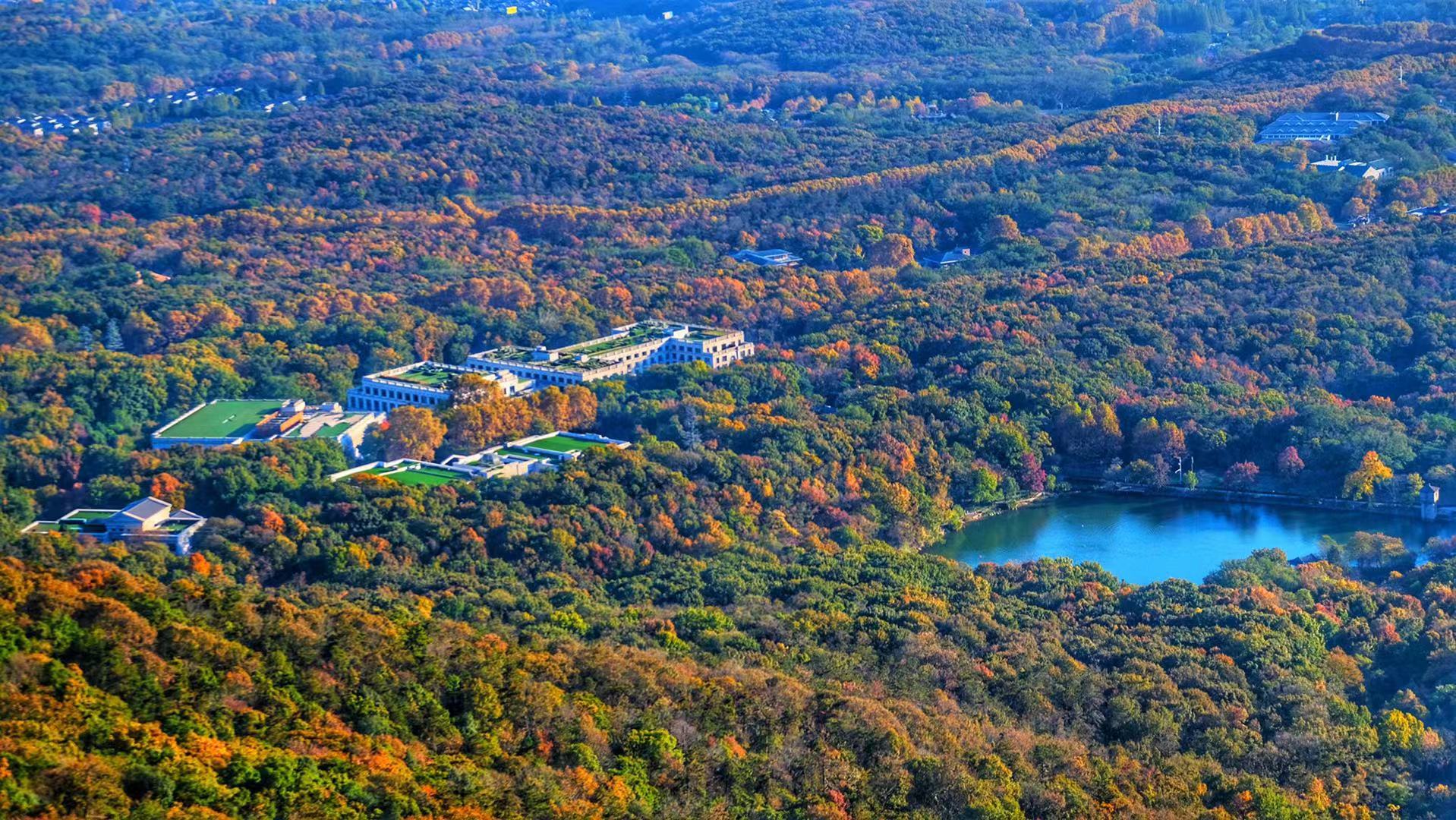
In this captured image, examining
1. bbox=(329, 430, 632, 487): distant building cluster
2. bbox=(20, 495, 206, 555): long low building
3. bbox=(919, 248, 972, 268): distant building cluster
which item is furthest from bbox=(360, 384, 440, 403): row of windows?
bbox=(919, 248, 972, 268): distant building cluster

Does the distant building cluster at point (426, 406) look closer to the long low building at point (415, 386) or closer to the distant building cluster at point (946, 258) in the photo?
the long low building at point (415, 386)

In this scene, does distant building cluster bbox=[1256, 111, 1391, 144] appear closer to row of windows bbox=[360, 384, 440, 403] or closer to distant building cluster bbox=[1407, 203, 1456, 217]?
distant building cluster bbox=[1407, 203, 1456, 217]

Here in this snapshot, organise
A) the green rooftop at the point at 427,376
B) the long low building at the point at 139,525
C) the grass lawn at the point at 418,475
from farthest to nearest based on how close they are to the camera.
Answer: the green rooftop at the point at 427,376
the grass lawn at the point at 418,475
the long low building at the point at 139,525

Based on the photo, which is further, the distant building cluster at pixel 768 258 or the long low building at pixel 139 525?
the distant building cluster at pixel 768 258

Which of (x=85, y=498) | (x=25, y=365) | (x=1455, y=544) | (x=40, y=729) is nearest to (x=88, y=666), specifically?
(x=40, y=729)

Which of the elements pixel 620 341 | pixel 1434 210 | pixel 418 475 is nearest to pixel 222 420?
pixel 418 475

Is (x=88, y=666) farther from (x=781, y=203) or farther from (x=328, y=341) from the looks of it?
(x=781, y=203)

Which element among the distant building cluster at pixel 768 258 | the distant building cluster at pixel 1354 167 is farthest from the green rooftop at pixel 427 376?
the distant building cluster at pixel 1354 167
